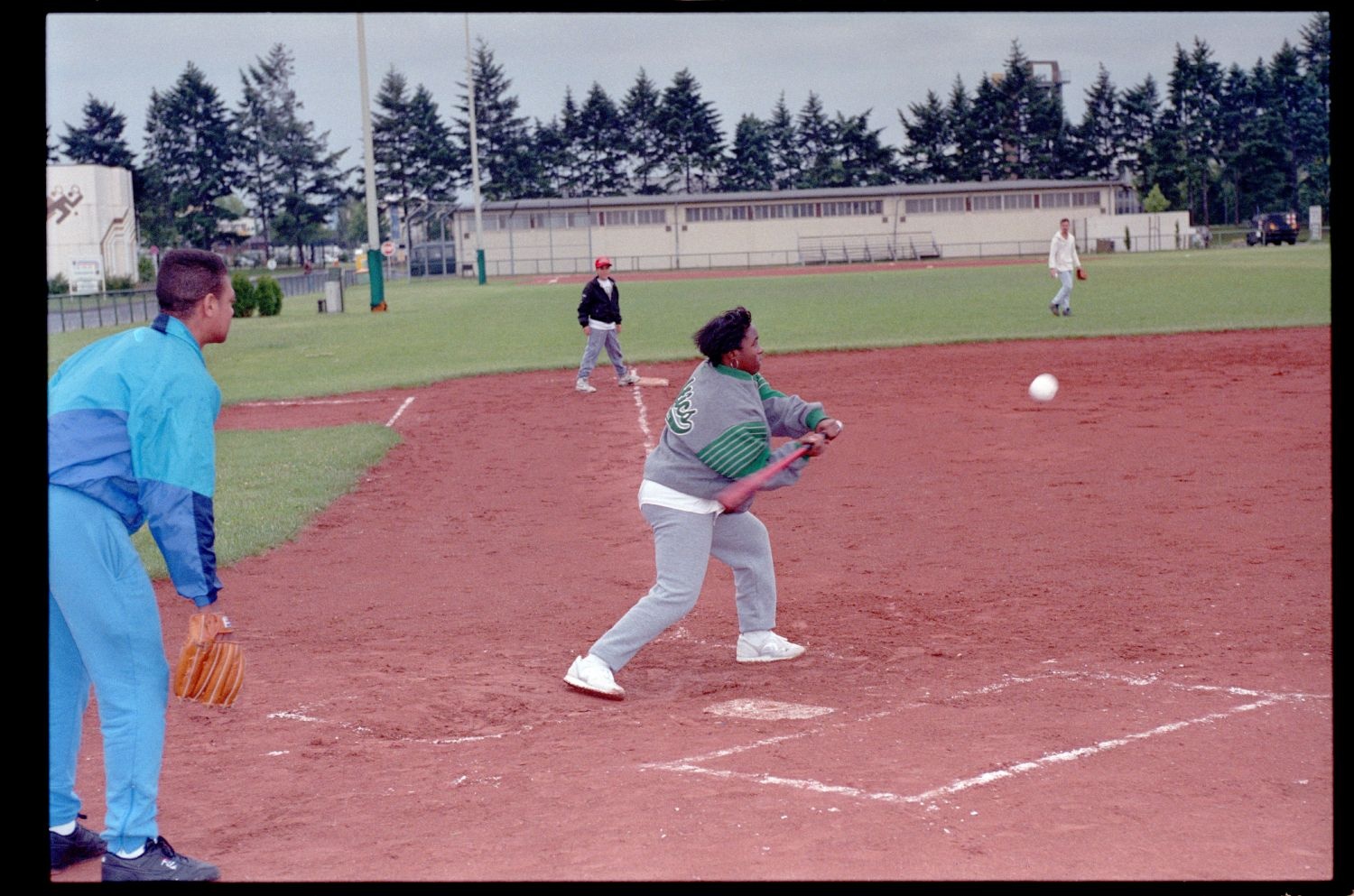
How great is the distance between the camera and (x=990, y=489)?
1248cm

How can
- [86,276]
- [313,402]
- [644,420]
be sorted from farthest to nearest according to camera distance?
[86,276] → [313,402] → [644,420]

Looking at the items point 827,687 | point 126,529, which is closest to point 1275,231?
point 827,687

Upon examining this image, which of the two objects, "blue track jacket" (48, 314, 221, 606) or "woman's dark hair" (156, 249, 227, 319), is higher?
"woman's dark hair" (156, 249, 227, 319)

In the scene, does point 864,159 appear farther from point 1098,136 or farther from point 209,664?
point 209,664

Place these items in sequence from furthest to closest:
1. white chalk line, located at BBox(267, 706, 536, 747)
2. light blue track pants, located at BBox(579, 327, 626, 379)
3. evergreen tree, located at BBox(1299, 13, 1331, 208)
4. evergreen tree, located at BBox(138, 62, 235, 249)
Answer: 1. evergreen tree, located at BBox(138, 62, 235, 249)
2. evergreen tree, located at BBox(1299, 13, 1331, 208)
3. light blue track pants, located at BBox(579, 327, 626, 379)
4. white chalk line, located at BBox(267, 706, 536, 747)

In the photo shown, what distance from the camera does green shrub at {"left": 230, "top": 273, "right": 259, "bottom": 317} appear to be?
139 feet

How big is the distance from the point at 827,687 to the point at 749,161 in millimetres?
87708

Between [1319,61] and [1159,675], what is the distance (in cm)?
7990

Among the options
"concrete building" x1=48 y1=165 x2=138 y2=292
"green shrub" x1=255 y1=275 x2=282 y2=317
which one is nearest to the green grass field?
"green shrub" x1=255 y1=275 x2=282 y2=317

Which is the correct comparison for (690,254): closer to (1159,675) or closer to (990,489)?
(990,489)

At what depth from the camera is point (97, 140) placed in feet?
276

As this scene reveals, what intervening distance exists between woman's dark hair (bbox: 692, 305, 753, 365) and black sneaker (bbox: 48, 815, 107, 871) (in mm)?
3494

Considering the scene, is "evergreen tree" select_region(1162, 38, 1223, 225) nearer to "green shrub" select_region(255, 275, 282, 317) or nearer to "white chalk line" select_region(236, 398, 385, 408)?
"green shrub" select_region(255, 275, 282, 317)

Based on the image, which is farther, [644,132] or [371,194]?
[644,132]
